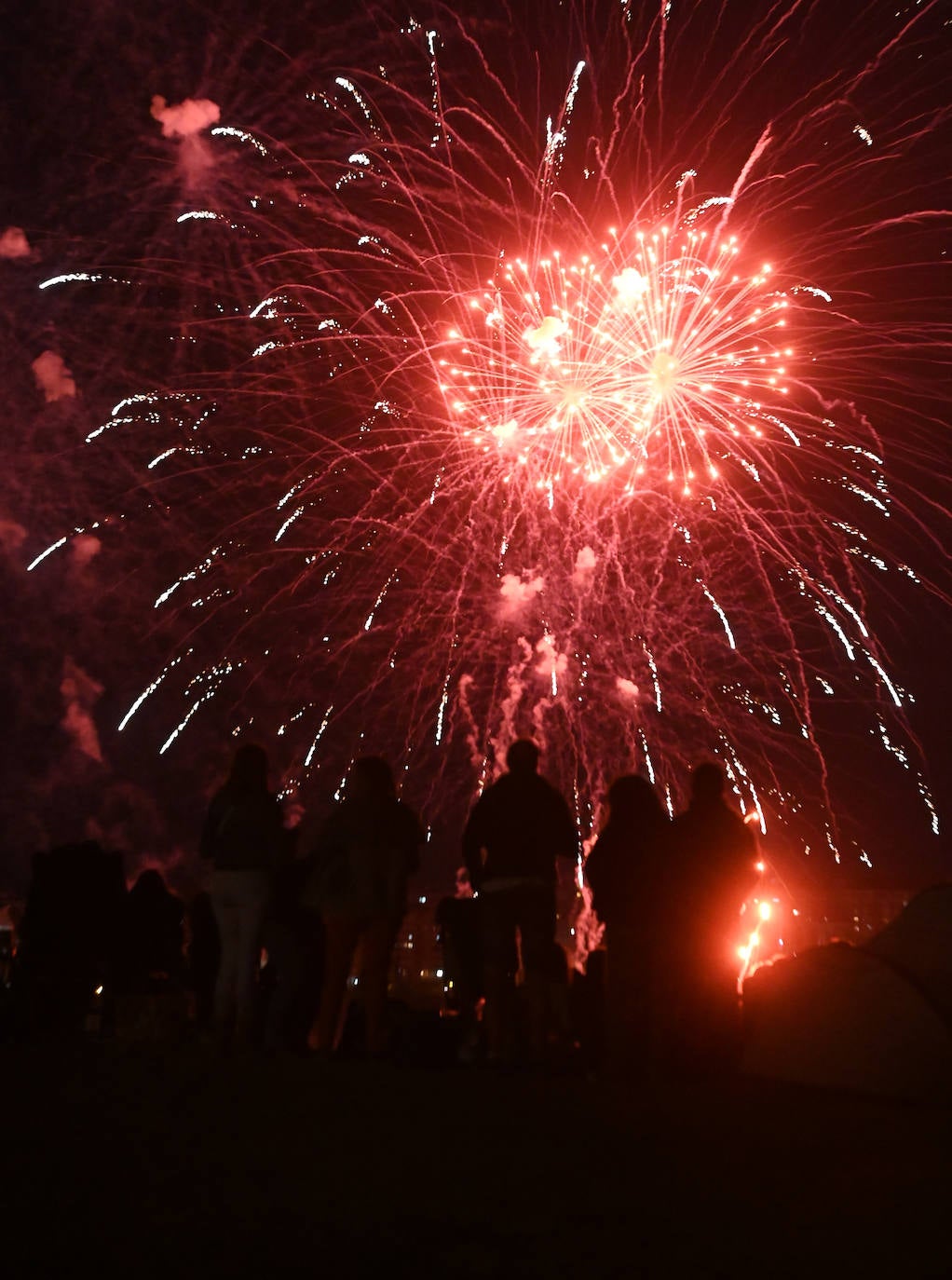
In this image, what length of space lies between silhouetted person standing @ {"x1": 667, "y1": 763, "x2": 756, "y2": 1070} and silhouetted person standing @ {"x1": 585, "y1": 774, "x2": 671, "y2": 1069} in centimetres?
10

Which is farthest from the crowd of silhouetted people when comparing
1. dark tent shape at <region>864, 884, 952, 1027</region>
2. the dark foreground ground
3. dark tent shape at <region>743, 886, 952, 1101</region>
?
the dark foreground ground

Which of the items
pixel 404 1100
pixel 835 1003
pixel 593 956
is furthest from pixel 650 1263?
pixel 593 956

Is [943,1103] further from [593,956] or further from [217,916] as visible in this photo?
[217,916]

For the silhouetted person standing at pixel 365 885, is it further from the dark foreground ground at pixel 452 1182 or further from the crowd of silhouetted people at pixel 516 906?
the dark foreground ground at pixel 452 1182

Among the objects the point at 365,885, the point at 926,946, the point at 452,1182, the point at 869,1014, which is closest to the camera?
the point at 452,1182

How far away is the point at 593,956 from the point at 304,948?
1976 mm

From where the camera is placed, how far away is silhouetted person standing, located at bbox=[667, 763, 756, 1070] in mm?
8062

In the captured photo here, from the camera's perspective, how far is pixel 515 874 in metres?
8.15

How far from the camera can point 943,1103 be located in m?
6.71

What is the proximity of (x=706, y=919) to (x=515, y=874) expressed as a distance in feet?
3.85

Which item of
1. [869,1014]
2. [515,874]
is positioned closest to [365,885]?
[515,874]

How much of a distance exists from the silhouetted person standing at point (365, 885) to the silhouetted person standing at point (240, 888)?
0.34 meters

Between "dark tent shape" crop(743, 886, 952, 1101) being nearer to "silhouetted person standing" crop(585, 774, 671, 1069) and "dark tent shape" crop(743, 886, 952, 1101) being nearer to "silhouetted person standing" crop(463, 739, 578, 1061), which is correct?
"silhouetted person standing" crop(585, 774, 671, 1069)

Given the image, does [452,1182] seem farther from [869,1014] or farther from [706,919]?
[706,919]
